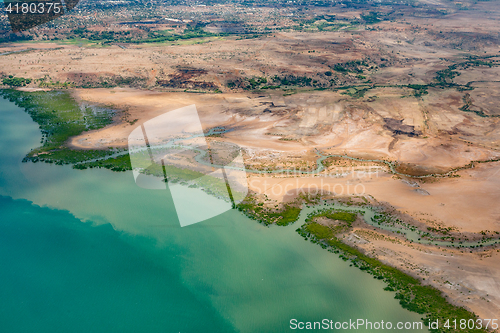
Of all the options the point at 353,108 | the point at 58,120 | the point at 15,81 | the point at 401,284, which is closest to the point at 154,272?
the point at 401,284

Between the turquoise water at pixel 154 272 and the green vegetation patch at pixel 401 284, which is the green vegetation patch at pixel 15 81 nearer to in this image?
the turquoise water at pixel 154 272

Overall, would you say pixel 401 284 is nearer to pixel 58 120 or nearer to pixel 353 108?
pixel 353 108

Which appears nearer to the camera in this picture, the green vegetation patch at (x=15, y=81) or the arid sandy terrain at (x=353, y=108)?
the arid sandy terrain at (x=353, y=108)

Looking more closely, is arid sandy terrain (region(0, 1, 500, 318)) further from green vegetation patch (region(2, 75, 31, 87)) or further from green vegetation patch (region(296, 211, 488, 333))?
green vegetation patch (region(2, 75, 31, 87))

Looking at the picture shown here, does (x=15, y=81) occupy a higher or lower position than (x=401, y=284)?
higher

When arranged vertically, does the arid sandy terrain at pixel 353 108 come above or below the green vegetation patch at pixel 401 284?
above

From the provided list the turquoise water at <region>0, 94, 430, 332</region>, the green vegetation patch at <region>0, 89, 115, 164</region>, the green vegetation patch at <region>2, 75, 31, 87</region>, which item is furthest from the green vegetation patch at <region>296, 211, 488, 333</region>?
the green vegetation patch at <region>2, 75, 31, 87</region>

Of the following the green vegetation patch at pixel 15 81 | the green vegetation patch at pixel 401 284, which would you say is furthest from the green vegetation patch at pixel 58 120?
the green vegetation patch at pixel 401 284

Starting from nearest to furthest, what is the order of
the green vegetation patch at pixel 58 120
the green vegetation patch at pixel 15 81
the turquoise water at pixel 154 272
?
1. the turquoise water at pixel 154 272
2. the green vegetation patch at pixel 58 120
3. the green vegetation patch at pixel 15 81
